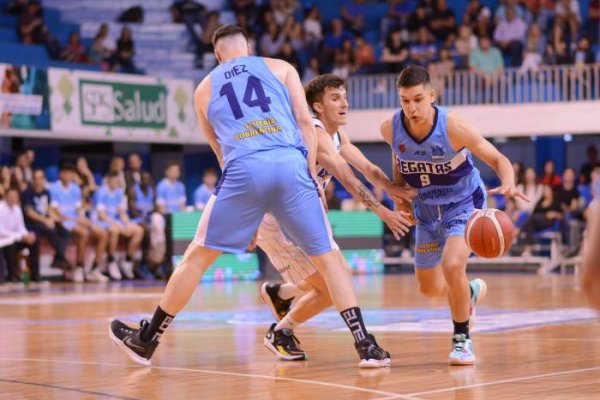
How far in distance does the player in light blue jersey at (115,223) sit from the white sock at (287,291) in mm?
11378

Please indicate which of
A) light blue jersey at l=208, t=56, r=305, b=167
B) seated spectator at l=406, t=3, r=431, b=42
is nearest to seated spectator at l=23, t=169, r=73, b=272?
seated spectator at l=406, t=3, r=431, b=42

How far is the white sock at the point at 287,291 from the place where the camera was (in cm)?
709

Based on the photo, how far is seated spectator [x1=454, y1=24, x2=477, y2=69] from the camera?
22359 millimetres

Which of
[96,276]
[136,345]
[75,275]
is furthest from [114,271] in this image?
[136,345]

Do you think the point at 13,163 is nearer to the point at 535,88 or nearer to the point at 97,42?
the point at 97,42

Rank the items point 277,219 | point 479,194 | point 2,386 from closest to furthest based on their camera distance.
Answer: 1. point 2,386
2. point 277,219
3. point 479,194

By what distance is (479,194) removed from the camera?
6742 millimetres

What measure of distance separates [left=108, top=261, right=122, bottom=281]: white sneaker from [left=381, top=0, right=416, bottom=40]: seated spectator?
345 inches

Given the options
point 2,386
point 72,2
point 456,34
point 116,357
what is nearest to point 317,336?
point 116,357

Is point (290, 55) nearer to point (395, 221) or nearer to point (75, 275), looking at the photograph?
point (75, 275)

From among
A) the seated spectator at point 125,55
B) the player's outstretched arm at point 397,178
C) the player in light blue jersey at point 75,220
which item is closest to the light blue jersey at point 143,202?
the player in light blue jersey at point 75,220

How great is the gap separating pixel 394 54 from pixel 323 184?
53.6 feet

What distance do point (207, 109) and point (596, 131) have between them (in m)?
15.8

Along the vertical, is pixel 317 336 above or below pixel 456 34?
below
